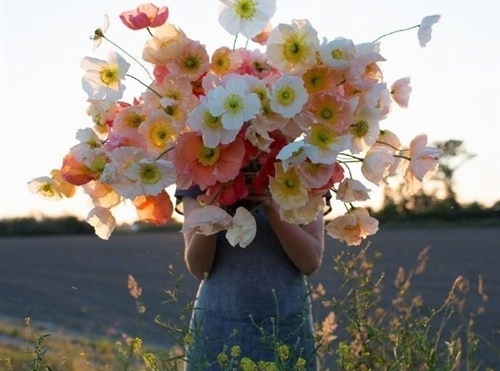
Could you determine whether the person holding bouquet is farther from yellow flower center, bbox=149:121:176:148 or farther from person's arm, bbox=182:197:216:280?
yellow flower center, bbox=149:121:176:148

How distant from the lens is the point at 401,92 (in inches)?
113

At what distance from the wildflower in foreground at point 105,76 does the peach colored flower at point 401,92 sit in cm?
71

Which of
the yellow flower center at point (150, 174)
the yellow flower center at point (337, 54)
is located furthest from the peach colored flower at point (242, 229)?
the yellow flower center at point (337, 54)

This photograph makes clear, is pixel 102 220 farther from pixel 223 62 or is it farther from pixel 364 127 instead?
pixel 364 127

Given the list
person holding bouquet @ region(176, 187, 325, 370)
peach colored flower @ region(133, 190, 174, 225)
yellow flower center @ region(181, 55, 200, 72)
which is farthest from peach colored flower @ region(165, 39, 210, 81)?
person holding bouquet @ region(176, 187, 325, 370)

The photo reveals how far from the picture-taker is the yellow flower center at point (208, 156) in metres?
2.57

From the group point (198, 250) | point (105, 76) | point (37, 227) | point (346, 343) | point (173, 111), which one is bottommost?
point (346, 343)

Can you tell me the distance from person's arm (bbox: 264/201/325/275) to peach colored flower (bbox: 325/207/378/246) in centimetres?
28

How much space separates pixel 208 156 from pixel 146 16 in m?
0.44

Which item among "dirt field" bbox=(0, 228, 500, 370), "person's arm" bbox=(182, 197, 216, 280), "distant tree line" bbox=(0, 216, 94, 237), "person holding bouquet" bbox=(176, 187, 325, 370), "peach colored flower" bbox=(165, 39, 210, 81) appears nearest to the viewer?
"peach colored flower" bbox=(165, 39, 210, 81)

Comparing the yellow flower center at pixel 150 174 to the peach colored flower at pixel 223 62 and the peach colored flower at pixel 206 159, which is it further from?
the peach colored flower at pixel 223 62

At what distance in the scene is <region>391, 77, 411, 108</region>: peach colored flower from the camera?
113 inches

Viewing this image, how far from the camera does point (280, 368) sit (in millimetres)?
2533

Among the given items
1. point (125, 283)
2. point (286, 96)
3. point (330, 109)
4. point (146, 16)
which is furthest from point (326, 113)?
point (125, 283)
